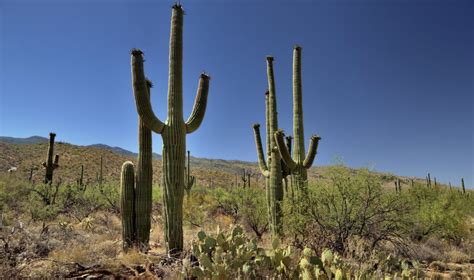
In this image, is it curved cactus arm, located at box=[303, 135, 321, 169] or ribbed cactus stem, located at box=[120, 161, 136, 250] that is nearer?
ribbed cactus stem, located at box=[120, 161, 136, 250]

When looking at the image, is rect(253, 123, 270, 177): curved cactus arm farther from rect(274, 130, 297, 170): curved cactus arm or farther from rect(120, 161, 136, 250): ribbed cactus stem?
rect(120, 161, 136, 250): ribbed cactus stem

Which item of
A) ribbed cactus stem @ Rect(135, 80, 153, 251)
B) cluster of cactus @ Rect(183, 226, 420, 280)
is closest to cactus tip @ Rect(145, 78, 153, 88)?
ribbed cactus stem @ Rect(135, 80, 153, 251)

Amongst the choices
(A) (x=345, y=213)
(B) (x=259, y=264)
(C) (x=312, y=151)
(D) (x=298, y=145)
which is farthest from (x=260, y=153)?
(B) (x=259, y=264)

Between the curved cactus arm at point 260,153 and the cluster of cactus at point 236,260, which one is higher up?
the curved cactus arm at point 260,153

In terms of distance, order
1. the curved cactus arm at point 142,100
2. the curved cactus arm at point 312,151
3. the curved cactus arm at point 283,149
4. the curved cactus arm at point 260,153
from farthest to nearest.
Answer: the curved cactus arm at point 260,153 → the curved cactus arm at point 312,151 → the curved cactus arm at point 283,149 → the curved cactus arm at point 142,100

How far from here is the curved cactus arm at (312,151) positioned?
11773mm

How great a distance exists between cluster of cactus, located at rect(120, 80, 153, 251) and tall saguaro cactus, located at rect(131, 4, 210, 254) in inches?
26.3

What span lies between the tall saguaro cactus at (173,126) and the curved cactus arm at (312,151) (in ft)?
12.5

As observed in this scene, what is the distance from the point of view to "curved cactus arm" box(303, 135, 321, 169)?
1177 cm

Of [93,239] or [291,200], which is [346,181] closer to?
[291,200]

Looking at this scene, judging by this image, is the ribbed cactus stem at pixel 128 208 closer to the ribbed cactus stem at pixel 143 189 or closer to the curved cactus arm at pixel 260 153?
the ribbed cactus stem at pixel 143 189

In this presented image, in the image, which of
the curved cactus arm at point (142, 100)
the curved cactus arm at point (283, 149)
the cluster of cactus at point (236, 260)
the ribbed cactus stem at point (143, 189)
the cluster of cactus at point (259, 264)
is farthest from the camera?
the curved cactus arm at point (283, 149)

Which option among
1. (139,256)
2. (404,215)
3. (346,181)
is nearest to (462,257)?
(404,215)

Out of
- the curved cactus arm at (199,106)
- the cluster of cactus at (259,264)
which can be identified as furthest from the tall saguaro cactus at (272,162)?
the cluster of cactus at (259,264)
